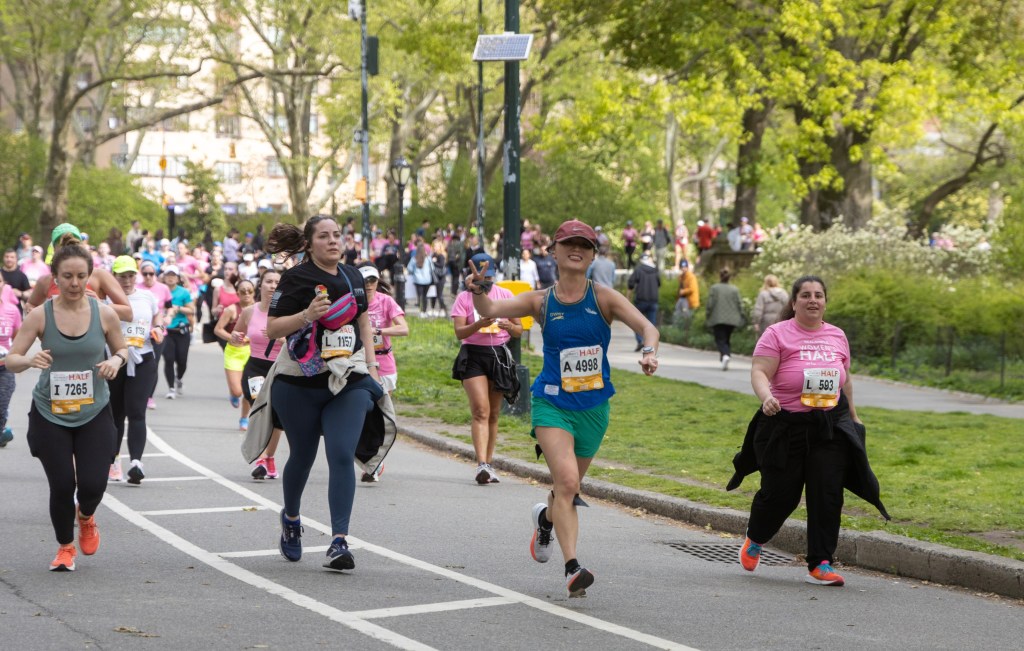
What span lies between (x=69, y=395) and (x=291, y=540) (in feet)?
4.59

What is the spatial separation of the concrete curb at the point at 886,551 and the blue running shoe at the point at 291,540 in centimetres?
314

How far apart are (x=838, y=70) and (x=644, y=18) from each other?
4.05 metres

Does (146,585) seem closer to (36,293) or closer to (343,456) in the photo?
(343,456)

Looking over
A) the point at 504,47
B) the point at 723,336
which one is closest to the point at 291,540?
the point at 504,47

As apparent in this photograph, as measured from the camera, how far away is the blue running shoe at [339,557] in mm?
7902

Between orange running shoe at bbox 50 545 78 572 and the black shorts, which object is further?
the black shorts

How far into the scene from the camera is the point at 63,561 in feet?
25.9

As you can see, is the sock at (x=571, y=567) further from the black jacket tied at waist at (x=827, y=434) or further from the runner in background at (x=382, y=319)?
the runner in background at (x=382, y=319)

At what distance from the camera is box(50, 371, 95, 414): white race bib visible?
309 inches

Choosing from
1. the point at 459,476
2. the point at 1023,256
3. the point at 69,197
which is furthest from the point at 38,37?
the point at 459,476

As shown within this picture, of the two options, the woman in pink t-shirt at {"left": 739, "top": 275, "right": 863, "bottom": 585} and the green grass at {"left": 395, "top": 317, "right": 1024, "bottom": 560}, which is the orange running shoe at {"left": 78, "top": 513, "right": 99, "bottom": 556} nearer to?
the woman in pink t-shirt at {"left": 739, "top": 275, "right": 863, "bottom": 585}

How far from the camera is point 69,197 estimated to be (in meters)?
50.9

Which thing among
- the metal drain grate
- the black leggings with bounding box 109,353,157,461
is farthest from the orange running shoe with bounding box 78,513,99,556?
the metal drain grate

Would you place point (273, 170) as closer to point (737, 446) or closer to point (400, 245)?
point (400, 245)
